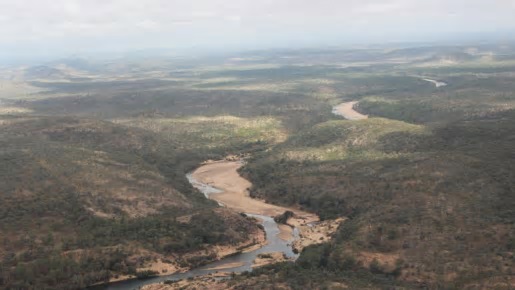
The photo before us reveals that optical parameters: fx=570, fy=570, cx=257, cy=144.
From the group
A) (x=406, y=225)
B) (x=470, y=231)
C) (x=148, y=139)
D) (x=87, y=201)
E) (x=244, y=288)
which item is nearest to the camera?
(x=244, y=288)

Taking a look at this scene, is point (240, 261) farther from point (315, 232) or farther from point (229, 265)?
point (315, 232)

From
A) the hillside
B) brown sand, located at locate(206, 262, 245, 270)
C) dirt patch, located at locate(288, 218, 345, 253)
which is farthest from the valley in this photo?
dirt patch, located at locate(288, 218, 345, 253)

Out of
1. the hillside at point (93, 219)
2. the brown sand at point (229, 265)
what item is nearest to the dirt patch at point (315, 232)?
the hillside at point (93, 219)

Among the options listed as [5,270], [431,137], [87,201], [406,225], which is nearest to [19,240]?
[5,270]

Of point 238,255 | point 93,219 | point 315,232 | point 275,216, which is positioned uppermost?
point 93,219

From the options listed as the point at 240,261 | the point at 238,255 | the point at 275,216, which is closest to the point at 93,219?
the point at 238,255

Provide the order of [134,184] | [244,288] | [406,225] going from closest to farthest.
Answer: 1. [244,288]
2. [406,225]
3. [134,184]

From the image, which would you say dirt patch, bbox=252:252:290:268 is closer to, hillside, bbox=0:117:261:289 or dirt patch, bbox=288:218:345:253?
dirt patch, bbox=288:218:345:253

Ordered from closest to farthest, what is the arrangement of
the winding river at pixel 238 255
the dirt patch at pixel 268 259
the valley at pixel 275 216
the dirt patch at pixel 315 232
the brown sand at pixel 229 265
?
the valley at pixel 275 216
the winding river at pixel 238 255
the dirt patch at pixel 268 259
the brown sand at pixel 229 265
the dirt patch at pixel 315 232

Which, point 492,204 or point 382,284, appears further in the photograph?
point 492,204

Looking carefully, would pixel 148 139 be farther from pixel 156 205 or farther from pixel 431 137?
pixel 431 137

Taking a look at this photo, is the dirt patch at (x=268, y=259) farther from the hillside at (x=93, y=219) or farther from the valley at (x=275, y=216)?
the hillside at (x=93, y=219)
